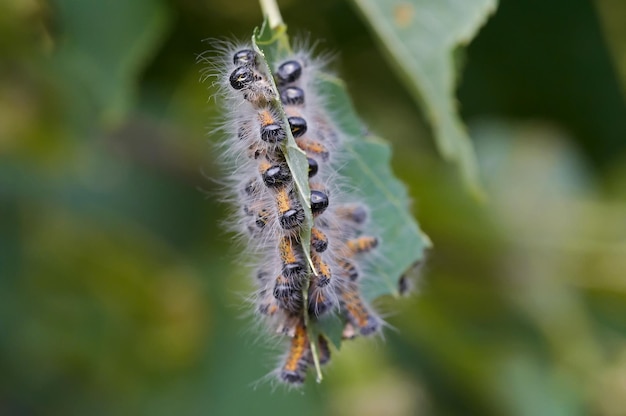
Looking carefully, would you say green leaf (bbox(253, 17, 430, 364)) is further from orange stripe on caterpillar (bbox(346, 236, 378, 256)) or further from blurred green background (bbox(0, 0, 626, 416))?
blurred green background (bbox(0, 0, 626, 416))

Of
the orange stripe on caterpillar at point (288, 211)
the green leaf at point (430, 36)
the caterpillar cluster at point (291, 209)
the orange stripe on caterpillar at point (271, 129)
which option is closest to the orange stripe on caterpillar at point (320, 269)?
the caterpillar cluster at point (291, 209)

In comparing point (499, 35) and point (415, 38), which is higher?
point (499, 35)

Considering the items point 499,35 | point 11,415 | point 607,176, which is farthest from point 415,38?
point 11,415

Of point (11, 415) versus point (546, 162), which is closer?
point (546, 162)

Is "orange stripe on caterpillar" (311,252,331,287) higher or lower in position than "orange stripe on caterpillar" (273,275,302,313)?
higher

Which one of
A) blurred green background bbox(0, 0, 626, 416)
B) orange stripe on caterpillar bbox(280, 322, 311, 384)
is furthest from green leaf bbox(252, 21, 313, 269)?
blurred green background bbox(0, 0, 626, 416)

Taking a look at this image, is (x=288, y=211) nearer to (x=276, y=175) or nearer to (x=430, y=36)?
(x=276, y=175)

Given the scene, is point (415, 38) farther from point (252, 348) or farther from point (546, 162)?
point (546, 162)
